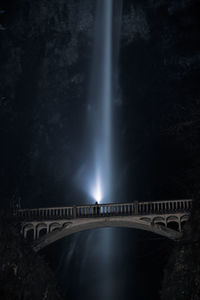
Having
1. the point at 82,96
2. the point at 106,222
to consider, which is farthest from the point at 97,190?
the point at 106,222

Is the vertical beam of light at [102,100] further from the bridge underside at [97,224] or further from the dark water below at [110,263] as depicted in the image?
the bridge underside at [97,224]

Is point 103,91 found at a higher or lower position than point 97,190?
higher

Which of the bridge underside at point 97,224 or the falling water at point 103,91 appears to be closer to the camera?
the bridge underside at point 97,224

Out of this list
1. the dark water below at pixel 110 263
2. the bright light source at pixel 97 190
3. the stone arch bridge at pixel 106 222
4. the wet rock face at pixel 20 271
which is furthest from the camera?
the bright light source at pixel 97 190

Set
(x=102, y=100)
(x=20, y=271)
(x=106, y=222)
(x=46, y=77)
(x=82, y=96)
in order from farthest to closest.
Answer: (x=102, y=100), (x=82, y=96), (x=46, y=77), (x=106, y=222), (x=20, y=271)

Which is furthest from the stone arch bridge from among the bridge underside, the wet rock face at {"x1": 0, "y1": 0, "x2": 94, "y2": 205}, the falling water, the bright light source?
the falling water

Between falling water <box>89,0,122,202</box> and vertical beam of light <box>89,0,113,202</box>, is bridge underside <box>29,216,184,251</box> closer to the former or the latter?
vertical beam of light <box>89,0,113,202</box>

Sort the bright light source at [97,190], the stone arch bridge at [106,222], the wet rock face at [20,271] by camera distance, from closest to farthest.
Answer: the wet rock face at [20,271] < the stone arch bridge at [106,222] < the bright light source at [97,190]

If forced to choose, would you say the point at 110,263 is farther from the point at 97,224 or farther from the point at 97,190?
the point at 97,224

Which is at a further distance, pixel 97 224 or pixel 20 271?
pixel 97 224

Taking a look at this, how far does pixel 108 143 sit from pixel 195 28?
59.2ft

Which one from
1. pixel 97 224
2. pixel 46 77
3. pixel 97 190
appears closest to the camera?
pixel 97 224

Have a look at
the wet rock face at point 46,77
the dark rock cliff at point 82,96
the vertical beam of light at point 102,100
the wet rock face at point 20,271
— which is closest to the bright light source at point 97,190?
the vertical beam of light at point 102,100

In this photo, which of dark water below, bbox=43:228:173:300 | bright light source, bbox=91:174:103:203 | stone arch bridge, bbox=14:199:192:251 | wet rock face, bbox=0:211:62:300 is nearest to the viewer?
wet rock face, bbox=0:211:62:300
